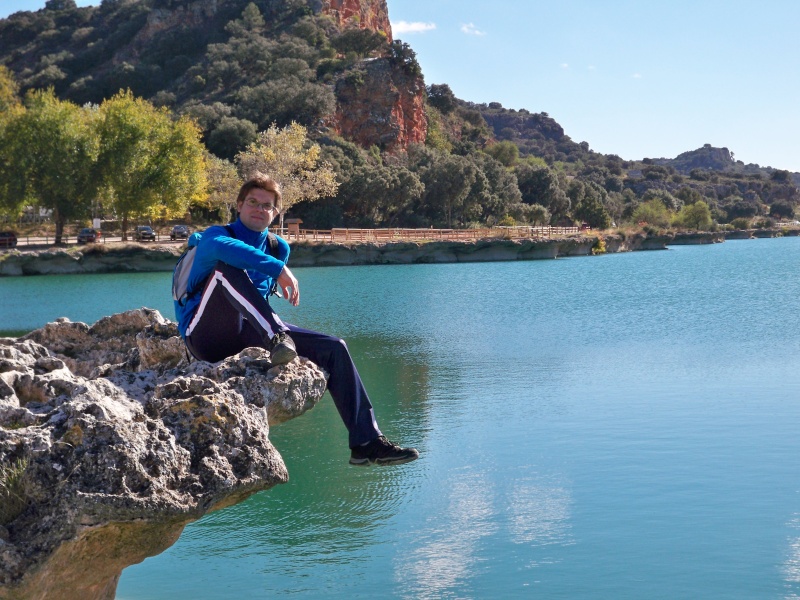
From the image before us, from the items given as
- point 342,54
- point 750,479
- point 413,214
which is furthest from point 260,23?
point 750,479

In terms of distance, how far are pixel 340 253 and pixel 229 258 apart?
176ft

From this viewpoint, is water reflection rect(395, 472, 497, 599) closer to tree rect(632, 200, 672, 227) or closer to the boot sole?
the boot sole

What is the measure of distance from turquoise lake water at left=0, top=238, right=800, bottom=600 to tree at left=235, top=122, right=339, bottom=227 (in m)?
38.7

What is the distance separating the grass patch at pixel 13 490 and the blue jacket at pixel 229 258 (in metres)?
1.54

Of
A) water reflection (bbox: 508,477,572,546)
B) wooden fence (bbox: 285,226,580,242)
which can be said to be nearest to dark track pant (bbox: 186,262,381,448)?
water reflection (bbox: 508,477,572,546)

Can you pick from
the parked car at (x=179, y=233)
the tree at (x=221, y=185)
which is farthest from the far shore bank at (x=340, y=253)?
the tree at (x=221, y=185)

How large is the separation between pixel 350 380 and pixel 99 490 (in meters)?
1.63

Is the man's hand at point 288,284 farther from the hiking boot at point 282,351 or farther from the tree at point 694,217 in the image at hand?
the tree at point 694,217

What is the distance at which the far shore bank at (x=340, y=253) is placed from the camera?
1905 inches

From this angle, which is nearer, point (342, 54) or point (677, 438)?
point (677, 438)

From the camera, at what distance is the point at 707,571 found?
319 inches

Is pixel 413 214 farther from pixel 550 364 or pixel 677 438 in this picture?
pixel 677 438

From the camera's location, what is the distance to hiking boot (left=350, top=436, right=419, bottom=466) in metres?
4.72

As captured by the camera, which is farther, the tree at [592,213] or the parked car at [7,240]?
the tree at [592,213]
